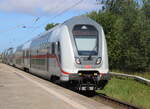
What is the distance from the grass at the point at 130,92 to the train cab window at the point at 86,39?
237cm

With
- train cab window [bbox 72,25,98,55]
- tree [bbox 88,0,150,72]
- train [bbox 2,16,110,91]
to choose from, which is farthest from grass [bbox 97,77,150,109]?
tree [bbox 88,0,150,72]

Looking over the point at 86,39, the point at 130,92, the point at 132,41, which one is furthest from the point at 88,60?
the point at 132,41

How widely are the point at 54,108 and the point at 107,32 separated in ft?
107

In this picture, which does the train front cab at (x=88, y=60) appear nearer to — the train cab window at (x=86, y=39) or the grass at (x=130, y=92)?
the train cab window at (x=86, y=39)

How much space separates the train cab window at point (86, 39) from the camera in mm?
15406

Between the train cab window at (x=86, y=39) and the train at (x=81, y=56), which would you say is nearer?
the train at (x=81, y=56)

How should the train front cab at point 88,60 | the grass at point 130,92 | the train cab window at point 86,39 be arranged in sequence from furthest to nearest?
the train cab window at point 86,39 → the train front cab at point 88,60 → the grass at point 130,92

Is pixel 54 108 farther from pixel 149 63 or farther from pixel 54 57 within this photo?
pixel 149 63

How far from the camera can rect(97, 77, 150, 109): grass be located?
14.4m

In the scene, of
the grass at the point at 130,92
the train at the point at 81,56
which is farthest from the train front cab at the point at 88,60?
the grass at the point at 130,92

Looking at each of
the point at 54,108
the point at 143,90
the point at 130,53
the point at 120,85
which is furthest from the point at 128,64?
the point at 54,108

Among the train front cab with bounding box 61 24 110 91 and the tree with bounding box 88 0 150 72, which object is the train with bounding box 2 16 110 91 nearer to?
the train front cab with bounding box 61 24 110 91

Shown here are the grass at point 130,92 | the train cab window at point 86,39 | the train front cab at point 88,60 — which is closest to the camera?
the grass at point 130,92

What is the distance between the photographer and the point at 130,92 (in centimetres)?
1727
